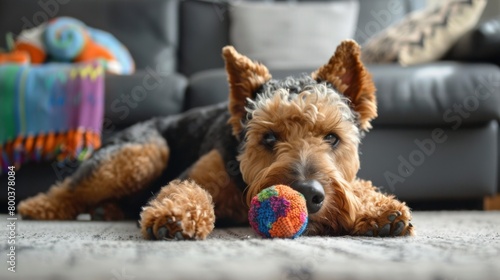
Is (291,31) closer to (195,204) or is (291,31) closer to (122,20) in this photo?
(122,20)

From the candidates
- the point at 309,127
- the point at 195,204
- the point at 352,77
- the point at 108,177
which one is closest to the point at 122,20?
the point at 108,177

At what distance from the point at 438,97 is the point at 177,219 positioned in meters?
1.94

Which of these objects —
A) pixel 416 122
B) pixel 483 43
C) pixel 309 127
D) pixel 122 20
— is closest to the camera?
pixel 309 127

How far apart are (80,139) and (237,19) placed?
2.03 metres

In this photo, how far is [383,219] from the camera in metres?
1.65

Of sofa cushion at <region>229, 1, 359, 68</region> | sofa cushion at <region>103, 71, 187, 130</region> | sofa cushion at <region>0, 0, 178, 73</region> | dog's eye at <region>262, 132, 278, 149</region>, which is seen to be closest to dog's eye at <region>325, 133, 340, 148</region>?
dog's eye at <region>262, 132, 278, 149</region>

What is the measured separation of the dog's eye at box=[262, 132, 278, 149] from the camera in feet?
5.96

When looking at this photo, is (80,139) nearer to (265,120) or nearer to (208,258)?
(265,120)

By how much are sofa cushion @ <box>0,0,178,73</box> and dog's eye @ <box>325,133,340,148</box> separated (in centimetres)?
297

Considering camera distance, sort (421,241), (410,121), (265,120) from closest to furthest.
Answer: (421,241), (265,120), (410,121)

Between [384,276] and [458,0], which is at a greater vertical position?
[458,0]

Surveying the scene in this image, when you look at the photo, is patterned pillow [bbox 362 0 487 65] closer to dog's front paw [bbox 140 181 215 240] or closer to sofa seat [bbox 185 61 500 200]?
sofa seat [bbox 185 61 500 200]

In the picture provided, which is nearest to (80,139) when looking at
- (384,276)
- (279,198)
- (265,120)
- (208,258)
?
(265,120)

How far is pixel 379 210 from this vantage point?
169 centimetres
